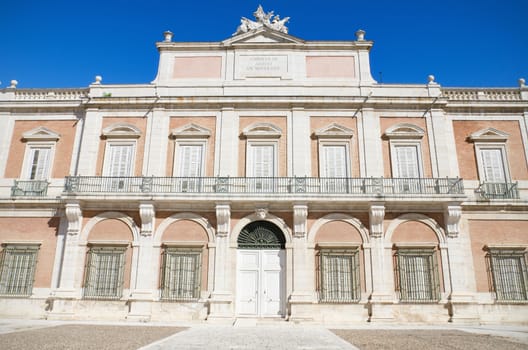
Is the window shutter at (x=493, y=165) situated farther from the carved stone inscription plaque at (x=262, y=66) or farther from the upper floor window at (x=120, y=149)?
the upper floor window at (x=120, y=149)

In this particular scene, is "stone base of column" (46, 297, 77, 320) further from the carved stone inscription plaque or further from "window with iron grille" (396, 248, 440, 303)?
"window with iron grille" (396, 248, 440, 303)

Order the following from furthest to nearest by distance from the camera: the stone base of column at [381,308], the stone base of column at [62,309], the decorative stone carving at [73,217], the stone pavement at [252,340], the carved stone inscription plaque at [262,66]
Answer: the carved stone inscription plaque at [262,66] < the decorative stone carving at [73,217] < the stone base of column at [62,309] < the stone base of column at [381,308] < the stone pavement at [252,340]

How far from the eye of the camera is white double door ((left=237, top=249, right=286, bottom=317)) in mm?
15188

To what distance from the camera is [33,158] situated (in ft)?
57.8

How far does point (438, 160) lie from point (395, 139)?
196 centimetres

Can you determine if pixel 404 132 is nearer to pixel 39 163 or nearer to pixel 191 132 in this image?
pixel 191 132

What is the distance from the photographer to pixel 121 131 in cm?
1745

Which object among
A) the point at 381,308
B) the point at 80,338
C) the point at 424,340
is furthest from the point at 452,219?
the point at 80,338

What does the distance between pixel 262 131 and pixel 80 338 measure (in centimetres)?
1046

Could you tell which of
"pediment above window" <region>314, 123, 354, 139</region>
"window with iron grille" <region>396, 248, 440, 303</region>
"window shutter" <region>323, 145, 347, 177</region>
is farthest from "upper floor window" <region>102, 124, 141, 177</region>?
"window with iron grille" <region>396, 248, 440, 303</region>

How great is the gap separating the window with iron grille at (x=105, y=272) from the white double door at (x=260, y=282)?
4696 mm

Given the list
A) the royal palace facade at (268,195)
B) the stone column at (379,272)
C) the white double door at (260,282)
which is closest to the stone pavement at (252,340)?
the white double door at (260,282)

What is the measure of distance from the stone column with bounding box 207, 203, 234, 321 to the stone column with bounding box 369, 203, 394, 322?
212 inches

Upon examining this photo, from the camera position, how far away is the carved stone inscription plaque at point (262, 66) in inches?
722
